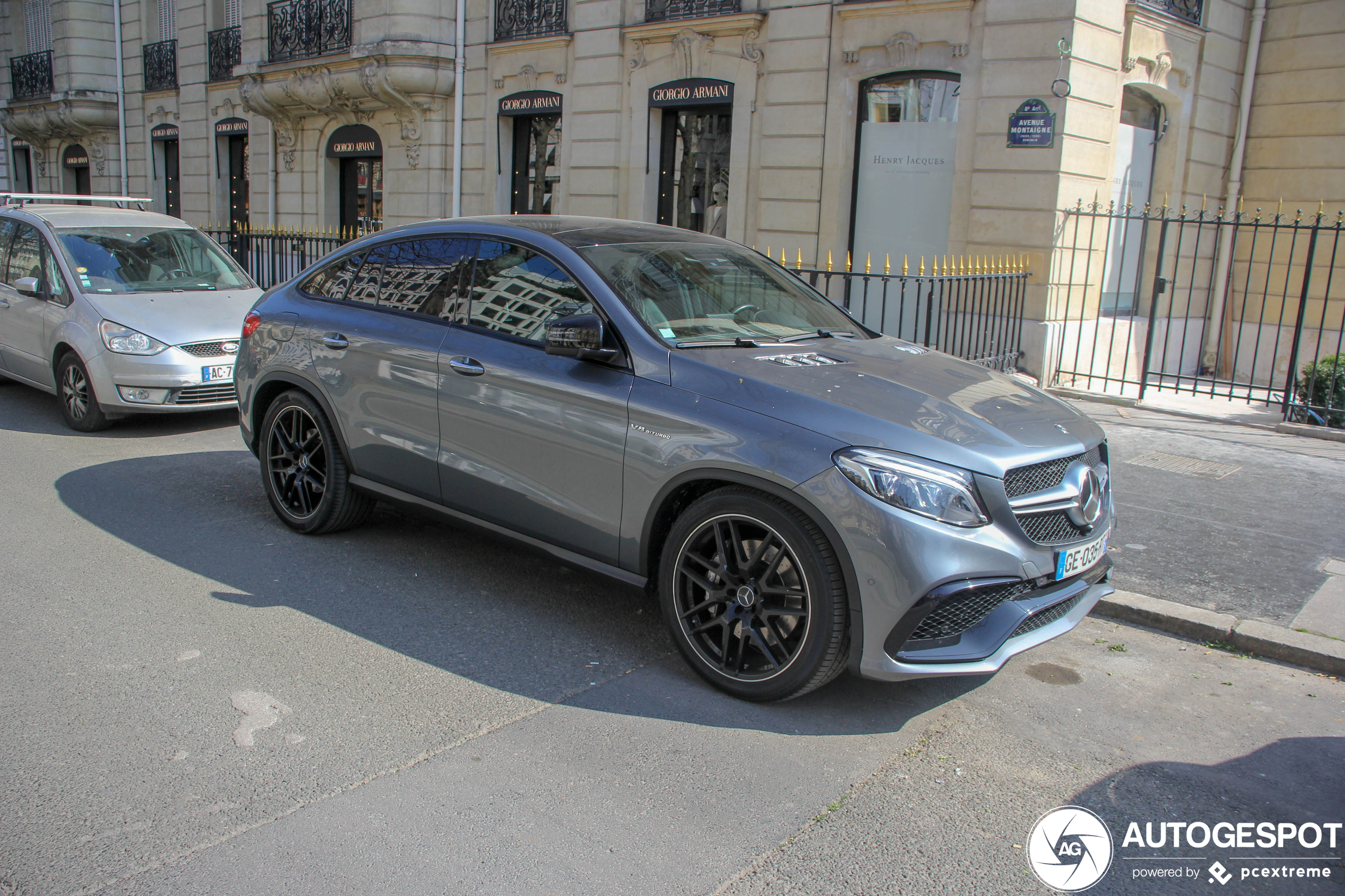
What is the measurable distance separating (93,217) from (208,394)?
250 cm

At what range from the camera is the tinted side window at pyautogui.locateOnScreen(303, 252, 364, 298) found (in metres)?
5.56

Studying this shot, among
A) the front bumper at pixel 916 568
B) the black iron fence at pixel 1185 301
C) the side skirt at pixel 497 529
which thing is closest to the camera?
the front bumper at pixel 916 568

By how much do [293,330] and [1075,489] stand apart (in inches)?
162

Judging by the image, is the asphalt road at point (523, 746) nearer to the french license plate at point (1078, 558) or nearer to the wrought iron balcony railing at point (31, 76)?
the french license plate at point (1078, 558)

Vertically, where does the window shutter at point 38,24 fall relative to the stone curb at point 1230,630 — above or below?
above

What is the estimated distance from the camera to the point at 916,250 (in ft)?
42.7

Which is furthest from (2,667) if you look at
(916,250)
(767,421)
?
(916,250)

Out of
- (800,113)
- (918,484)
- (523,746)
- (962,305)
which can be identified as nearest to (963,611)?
(918,484)

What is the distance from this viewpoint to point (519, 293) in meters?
4.67

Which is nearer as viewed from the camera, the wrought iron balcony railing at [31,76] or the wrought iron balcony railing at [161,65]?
the wrought iron balcony railing at [161,65]

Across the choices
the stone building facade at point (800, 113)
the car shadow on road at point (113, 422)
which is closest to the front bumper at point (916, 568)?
the car shadow on road at point (113, 422)

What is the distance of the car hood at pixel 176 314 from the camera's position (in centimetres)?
816

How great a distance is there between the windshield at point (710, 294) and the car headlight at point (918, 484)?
1052 millimetres

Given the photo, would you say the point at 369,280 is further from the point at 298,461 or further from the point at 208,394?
the point at 208,394
